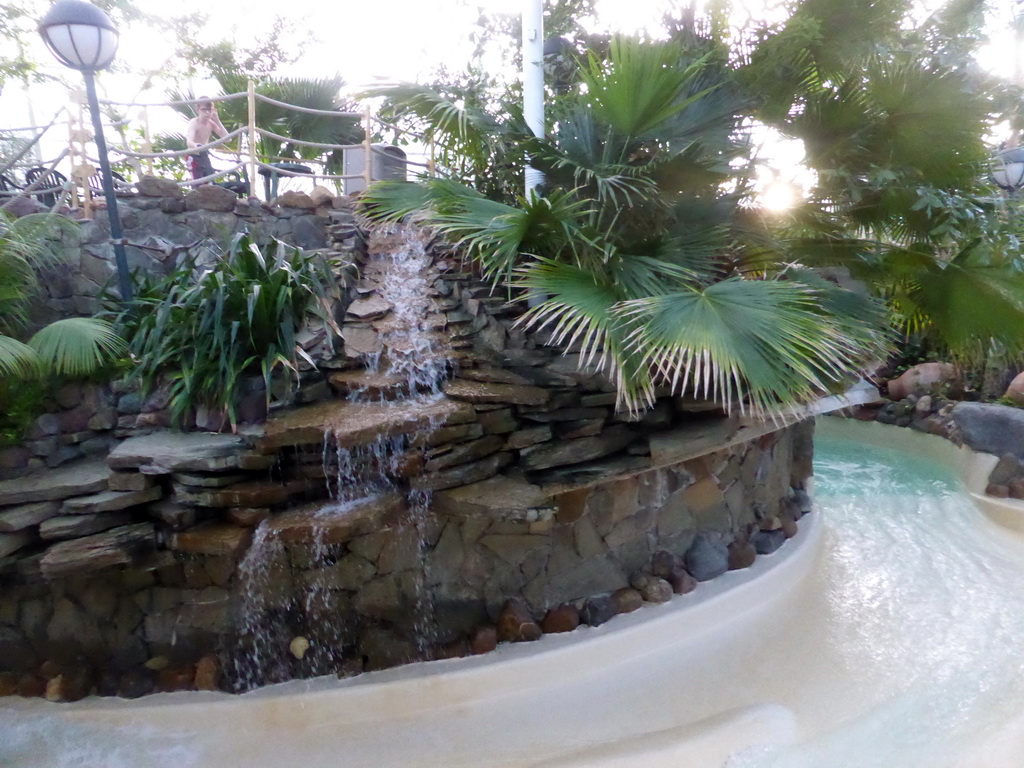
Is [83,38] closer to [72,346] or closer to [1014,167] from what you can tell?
[72,346]

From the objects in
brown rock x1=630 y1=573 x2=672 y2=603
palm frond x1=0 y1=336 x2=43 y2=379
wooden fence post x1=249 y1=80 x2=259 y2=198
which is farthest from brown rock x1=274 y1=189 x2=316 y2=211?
brown rock x1=630 y1=573 x2=672 y2=603

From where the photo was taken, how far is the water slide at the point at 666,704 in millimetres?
2633

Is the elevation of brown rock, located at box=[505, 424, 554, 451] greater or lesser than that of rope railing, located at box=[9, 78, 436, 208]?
lesser

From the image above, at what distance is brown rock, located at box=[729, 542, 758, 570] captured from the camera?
3730 mm

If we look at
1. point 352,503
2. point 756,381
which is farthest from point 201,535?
point 756,381

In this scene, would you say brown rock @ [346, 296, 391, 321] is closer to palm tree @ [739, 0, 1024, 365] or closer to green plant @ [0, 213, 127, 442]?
green plant @ [0, 213, 127, 442]

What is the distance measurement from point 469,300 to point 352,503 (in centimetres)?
142

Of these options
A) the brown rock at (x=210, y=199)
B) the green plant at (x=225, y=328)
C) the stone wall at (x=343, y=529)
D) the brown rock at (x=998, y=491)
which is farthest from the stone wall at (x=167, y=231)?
the brown rock at (x=998, y=491)

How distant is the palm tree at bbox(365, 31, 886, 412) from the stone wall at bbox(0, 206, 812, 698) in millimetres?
365

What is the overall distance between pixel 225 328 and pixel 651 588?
2.53 metres

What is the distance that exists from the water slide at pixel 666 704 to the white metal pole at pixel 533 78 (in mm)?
2391

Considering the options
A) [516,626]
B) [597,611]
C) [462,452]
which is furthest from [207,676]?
[597,611]

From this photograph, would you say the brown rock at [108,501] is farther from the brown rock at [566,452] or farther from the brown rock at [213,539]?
the brown rock at [566,452]

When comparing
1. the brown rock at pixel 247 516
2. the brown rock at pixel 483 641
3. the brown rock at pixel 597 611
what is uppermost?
the brown rock at pixel 247 516
